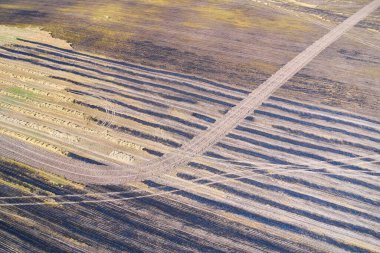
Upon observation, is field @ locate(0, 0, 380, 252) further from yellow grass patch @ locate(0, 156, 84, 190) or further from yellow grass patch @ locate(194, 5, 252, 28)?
yellow grass patch @ locate(194, 5, 252, 28)

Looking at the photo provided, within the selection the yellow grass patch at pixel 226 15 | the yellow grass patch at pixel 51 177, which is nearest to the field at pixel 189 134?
the yellow grass patch at pixel 51 177

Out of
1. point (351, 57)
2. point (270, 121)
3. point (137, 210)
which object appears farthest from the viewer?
point (351, 57)

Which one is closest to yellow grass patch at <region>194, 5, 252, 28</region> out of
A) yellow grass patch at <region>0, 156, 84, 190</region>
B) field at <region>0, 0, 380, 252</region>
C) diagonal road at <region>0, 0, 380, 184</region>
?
field at <region>0, 0, 380, 252</region>

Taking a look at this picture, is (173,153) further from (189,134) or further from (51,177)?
(51,177)

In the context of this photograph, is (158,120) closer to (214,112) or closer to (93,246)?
(214,112)

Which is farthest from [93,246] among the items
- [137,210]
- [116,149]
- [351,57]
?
[351,57]

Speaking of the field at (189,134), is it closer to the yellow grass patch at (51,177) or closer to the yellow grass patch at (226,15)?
the yellow grass patch at (51,177)

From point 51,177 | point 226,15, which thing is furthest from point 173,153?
point 226,15

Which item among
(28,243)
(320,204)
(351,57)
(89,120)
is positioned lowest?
(28,243)
